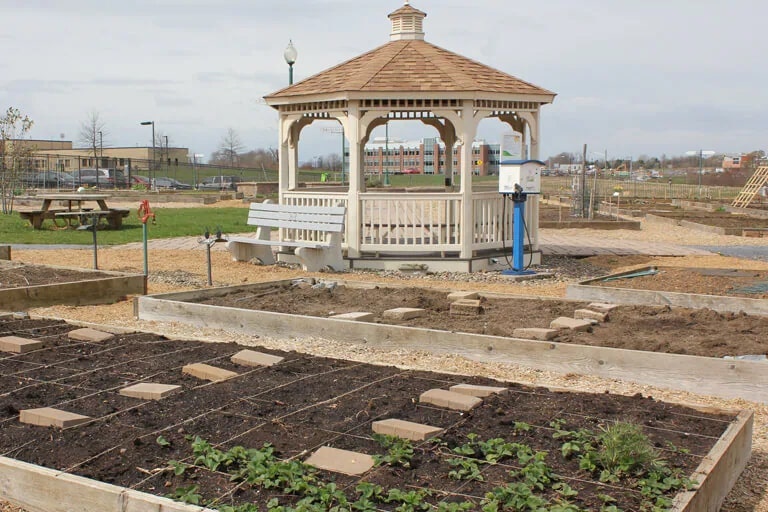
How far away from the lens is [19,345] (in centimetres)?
702

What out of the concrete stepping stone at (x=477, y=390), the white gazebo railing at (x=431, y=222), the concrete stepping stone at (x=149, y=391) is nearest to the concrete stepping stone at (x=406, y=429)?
the concrete stepping stone at (x=477, y=390)

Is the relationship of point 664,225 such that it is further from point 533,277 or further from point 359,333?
point 359,333

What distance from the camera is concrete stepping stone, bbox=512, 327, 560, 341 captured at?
24.3 ft

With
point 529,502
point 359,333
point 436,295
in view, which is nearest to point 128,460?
point 529,502

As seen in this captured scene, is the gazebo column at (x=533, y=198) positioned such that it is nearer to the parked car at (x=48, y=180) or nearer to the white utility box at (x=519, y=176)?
the white utility box at (x=519, y=176)

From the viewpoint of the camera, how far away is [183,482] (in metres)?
4.17

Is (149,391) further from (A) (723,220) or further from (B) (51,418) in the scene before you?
(A) (723,220)

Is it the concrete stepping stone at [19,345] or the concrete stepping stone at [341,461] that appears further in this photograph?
the concrete stepping stone at [19,345]

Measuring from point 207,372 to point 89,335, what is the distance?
184 centimetres

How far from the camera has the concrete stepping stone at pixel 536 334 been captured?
24.3ft

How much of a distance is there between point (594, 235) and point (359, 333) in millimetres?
13950

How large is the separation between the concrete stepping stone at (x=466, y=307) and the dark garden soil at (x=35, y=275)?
488 centimetres

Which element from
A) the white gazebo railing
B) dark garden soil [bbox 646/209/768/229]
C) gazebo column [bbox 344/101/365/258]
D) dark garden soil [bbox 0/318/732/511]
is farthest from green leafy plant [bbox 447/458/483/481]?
dark garden soil [bbox 646/209/768/229]

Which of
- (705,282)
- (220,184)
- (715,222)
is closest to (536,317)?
(705,282)
